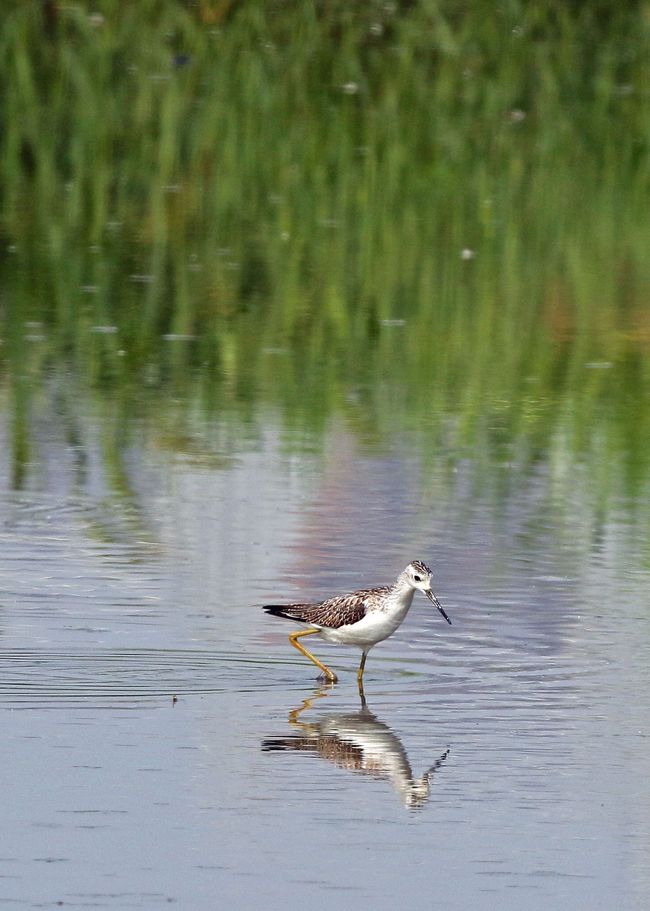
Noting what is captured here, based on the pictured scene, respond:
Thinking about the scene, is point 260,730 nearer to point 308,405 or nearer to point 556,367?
point 308,405

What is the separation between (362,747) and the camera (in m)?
7.21

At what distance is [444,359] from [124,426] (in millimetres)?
2236

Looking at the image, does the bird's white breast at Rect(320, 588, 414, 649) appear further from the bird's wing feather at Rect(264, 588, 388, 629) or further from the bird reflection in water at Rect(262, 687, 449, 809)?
the bird reflection in water at Rect(262, 687, 449, 809)

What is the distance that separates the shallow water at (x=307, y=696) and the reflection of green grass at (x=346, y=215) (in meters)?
1.13

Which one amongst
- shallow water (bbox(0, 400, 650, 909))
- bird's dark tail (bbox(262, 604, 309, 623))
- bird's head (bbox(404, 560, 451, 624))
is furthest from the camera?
bird's dark tail (bbox(262, 604, 309, 623))

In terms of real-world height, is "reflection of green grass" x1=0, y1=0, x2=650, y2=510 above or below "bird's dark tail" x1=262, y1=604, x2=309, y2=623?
above

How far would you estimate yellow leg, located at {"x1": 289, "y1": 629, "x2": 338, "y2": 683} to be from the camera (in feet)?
26.6

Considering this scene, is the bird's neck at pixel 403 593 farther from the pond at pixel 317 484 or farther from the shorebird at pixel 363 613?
the pond at pixel 317 484

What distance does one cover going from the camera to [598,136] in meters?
19.9

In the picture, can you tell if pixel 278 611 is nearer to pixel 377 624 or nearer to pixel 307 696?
pixel 377 624

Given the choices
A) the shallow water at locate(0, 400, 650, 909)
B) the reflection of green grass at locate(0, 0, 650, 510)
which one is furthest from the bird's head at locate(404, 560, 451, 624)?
the reflection of green grass at locate(0, 0, 650, 510)

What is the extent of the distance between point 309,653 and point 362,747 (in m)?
1.22

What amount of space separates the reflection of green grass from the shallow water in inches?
44.6

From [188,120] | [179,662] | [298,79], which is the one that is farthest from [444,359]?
[298,79]
